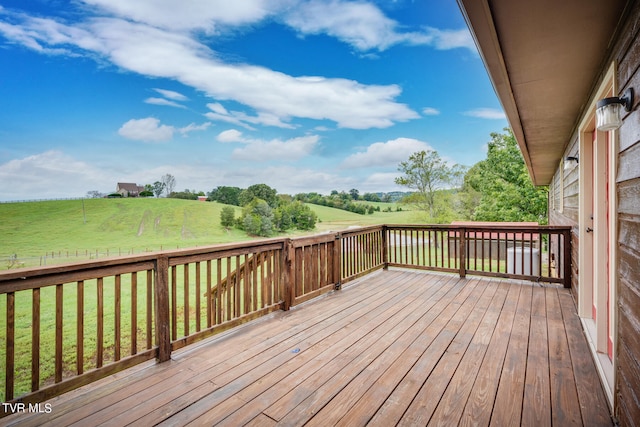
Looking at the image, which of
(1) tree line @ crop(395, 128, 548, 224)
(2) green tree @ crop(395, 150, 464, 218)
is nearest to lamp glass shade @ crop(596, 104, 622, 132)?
(1) tree line @ crop(395, 128, 548, 224)

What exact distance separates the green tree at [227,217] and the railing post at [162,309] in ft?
52.2

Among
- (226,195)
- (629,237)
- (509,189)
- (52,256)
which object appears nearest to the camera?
(629,237)

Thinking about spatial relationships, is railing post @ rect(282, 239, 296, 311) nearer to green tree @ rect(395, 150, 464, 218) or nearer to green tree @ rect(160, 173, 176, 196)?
green tree @ rect(395, 150, 464, 218)

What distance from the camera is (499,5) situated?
1287mm

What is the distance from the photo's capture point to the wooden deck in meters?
1.56

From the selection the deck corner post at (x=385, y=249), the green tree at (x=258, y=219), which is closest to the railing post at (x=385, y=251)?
the deck corner post at (x=385, y=249)

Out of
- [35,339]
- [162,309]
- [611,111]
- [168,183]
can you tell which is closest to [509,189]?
[611,111]

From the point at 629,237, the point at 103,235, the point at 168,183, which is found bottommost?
the point at 103,235

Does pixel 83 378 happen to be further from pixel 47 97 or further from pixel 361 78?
pixel 47 97

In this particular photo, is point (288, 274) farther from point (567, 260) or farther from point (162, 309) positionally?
point (567, 260)

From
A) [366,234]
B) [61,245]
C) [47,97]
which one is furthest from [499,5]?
[47,97]

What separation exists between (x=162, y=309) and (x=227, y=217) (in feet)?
54.9

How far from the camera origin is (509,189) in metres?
16.3

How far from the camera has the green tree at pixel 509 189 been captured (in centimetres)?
1558
